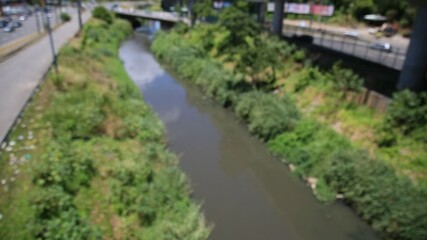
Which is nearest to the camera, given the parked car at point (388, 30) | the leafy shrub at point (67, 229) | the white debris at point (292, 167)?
the leafy shrub at point (67, 229)

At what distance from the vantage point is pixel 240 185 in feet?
63.0

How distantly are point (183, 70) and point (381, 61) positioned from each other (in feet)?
63.3

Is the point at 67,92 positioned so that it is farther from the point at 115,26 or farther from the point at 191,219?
the point at 115,26

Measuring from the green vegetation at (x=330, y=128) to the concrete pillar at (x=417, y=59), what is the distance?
104 inches

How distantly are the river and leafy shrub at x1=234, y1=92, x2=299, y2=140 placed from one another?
1.03 m

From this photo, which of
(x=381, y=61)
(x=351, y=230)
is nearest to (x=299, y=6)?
(x=381, y=61)

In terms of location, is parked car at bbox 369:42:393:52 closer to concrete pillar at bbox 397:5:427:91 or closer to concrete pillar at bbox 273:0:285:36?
concrete pillar at bbox 273:0:285:36

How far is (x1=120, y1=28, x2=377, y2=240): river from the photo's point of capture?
1563 cm

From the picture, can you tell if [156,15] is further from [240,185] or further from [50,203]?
[50,203]

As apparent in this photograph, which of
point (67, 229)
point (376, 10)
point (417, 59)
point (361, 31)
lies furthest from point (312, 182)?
point (376, 10)

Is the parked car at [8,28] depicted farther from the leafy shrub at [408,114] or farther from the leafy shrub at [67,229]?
the leafy shrub at [408,114]

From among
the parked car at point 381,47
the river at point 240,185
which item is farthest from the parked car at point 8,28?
the parked car at point 381,47

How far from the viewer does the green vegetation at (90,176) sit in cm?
1193

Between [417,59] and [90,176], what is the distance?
19252mm
